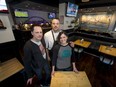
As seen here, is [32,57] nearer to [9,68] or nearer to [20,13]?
[9,68]

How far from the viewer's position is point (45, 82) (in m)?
1.95

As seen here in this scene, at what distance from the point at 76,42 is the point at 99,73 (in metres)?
1.76

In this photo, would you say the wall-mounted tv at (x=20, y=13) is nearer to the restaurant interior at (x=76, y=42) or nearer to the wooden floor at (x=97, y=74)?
the restaurant interior at (x=76, y=42)

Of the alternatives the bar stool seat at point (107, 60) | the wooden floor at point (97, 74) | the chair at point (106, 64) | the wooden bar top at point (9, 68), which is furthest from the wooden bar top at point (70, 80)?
the bar stool seat at point (107, 60)

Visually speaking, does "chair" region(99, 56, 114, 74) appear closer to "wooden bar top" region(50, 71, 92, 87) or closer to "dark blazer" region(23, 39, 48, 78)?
"wooden bar top" region(50, 71, 92, 87)

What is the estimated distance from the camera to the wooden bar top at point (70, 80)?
1.12 m

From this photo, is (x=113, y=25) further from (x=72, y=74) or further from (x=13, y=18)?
(x=13, y=18)

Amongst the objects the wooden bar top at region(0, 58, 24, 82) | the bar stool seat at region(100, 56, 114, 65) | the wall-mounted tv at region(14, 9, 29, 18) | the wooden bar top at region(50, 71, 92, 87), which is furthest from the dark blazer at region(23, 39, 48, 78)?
the wall-mounted tv at region(14, 9, 29, 18)

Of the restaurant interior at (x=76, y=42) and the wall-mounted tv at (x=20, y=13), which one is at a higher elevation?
the wall-mounted tv at (x=20, y=13)

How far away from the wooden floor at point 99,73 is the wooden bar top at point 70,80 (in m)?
1.36

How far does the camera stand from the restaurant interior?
5.44ft

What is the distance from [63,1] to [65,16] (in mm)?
827

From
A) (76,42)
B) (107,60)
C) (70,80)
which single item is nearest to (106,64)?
(107,60)

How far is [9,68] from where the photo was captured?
169 centimetres
